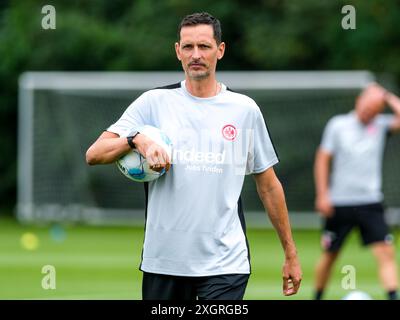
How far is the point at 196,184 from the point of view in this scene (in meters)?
6.36

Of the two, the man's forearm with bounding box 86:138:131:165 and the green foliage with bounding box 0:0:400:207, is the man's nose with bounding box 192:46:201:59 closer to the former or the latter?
the man's forearm with bounding box 86:138:131:165

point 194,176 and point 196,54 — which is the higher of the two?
point 196,54

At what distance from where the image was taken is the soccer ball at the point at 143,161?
6285 mm

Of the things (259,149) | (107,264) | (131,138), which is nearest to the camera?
(131,138)

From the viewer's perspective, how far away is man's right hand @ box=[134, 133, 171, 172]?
6109 millimetres

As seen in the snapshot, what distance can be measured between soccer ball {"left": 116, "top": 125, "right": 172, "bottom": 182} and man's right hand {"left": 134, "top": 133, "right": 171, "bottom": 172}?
0.05m

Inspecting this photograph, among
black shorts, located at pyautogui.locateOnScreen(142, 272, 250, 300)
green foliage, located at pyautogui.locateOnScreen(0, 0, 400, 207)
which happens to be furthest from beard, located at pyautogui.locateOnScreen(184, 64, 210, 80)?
green foliage, located at pyautogui.locateOnScreen(0, 0, 400, 207)

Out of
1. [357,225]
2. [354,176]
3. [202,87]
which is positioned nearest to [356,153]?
[354,176]

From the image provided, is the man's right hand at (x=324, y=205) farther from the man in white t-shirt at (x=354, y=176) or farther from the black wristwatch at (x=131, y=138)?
the black wristwatch at (x=131, y=138)

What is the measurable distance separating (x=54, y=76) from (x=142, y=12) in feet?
20.9

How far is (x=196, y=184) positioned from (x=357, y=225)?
225 inches

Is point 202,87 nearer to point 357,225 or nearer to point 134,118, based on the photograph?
point 134,118

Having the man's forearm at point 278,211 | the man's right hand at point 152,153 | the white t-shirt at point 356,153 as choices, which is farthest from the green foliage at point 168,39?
the man's right hand at point 152,153
